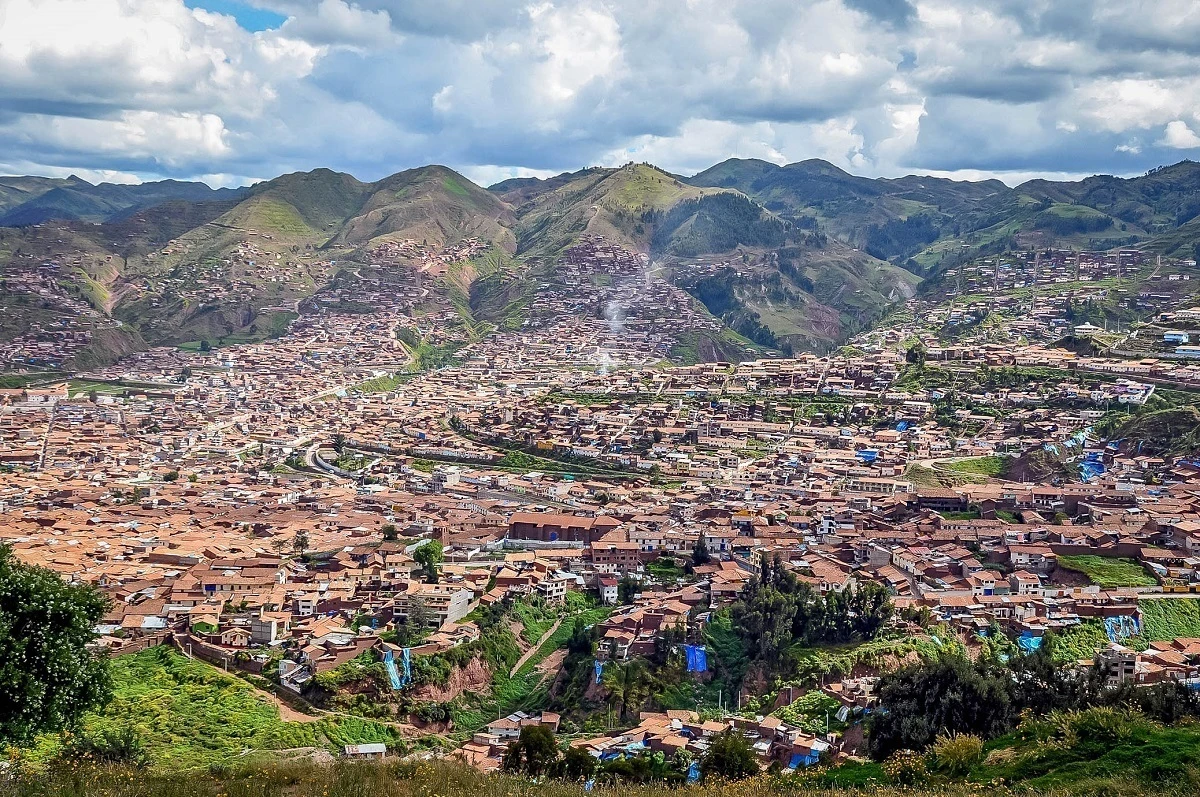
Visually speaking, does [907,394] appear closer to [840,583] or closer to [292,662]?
[840,583]

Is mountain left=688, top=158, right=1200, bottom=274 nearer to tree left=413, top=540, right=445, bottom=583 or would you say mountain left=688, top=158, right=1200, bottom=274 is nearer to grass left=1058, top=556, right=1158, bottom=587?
grass left=1058, top=556, right=1158, bottom=587

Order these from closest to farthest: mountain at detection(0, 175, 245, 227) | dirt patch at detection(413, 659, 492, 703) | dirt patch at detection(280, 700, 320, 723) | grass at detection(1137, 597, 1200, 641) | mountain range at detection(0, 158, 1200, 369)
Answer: dirt patch at detection(280, 700, 320, 723) → dirt patch at detection(413, 659, 492, 703) → grass at detection(1137, 597, 1200, 641) → mountain range at detection(0, 158, 1200, 369) → mountain at detection(0, 175, 245, 227)

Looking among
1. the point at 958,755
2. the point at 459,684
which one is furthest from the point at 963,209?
the point at 958,755

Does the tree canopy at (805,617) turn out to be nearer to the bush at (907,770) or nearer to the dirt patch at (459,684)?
the dirt patch at (459,684)

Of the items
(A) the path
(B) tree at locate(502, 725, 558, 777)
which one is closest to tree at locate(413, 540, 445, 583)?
(A) the path

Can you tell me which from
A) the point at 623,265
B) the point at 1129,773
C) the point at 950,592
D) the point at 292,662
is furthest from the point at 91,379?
the point at 1129,773

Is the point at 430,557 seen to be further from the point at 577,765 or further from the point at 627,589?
the point at 577,765
